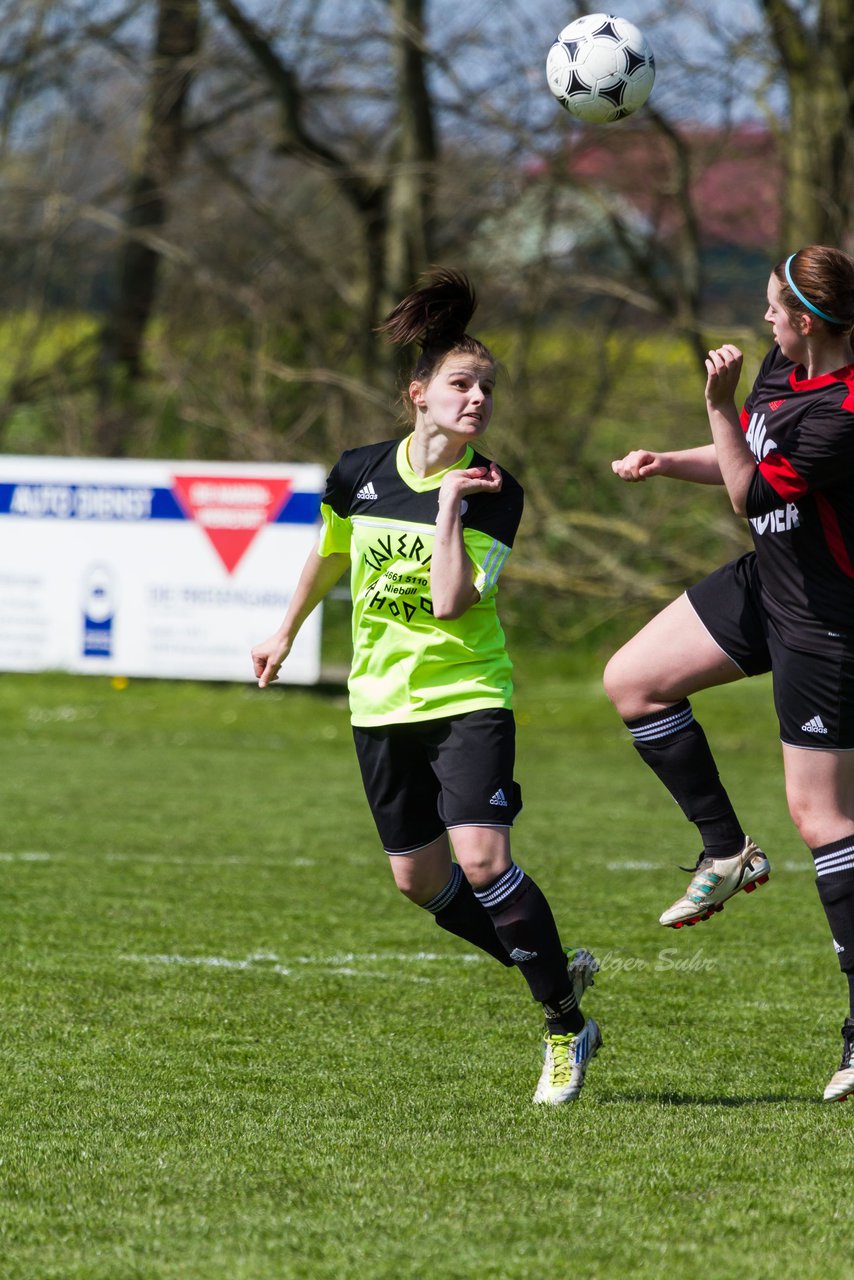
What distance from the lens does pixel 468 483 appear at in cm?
419

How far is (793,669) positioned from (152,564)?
414 inches

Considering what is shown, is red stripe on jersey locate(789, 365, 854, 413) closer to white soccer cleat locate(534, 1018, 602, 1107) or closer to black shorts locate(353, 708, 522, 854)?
black shorts locate(353, 708, 522, 854)

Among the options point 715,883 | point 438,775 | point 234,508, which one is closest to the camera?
point 438,775

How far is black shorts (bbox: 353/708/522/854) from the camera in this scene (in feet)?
14.0

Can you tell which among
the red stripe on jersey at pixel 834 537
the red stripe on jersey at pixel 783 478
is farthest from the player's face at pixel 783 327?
the red stripe on jersey at pixel 834 537

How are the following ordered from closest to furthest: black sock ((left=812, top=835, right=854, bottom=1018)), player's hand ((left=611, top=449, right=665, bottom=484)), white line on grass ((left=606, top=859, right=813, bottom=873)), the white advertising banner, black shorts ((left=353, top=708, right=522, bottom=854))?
black shorts ((left=353, top=708, right=522, bottom=854)) < black sock ((left=812, top=835, right=854, bottom=1018)) < player's hand ((left=611, top=449, right=665, bottom=484)) < white line on grass ((left=606, top=859, right=813, bottom=873)) < the white advertising banner

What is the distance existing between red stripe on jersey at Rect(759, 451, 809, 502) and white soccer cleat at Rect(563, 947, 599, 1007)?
1.38m

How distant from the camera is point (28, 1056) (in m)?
4.70

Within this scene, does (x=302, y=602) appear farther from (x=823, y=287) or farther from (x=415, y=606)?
(x=823, y=287)

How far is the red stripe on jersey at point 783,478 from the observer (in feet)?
13.8

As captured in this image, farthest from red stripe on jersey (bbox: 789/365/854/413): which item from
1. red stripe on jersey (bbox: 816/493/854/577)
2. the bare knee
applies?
the bare knee

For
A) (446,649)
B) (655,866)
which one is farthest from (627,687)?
(655,866)

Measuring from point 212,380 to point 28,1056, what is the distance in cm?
1517

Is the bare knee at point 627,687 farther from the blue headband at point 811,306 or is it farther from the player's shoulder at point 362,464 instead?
the blue headband at point 811,306
